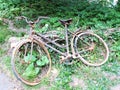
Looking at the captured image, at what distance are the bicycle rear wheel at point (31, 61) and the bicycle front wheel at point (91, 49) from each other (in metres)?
0.60

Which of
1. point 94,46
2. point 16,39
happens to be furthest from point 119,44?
point 16,39

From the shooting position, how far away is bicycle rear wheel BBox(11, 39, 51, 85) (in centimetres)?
471

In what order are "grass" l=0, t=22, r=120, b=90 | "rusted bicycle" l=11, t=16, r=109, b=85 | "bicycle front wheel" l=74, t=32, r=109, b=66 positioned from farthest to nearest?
"bicycle front wheel" l=74, t=32, r=109, b=66 → "rusted bicycle" l=11, t=16, r=109, b=85 → "grass" l=0, t=22, r=120, b=90

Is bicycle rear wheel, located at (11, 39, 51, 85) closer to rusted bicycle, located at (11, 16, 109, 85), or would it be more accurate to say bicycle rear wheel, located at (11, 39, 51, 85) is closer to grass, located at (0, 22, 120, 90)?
rusted bicycle, located at (11, 16, 109, 85)

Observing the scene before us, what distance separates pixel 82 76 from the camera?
15.8ft

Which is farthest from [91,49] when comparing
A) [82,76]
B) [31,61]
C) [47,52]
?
[31,61]

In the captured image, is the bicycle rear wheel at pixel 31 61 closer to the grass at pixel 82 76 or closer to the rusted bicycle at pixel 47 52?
the rusted bicycle at pixel 47 52

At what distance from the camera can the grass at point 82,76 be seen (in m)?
4.62

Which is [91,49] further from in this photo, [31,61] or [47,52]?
[31,61]

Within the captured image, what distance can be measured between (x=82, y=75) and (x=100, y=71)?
0.33 meters

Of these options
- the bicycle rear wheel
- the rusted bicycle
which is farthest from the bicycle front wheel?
the bicycle rear wheel

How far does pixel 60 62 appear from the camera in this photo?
5.01 metres

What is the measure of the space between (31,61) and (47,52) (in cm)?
30

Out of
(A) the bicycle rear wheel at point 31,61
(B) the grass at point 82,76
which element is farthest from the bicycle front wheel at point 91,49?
(A) the bicycle rear wheel at point 31,61
